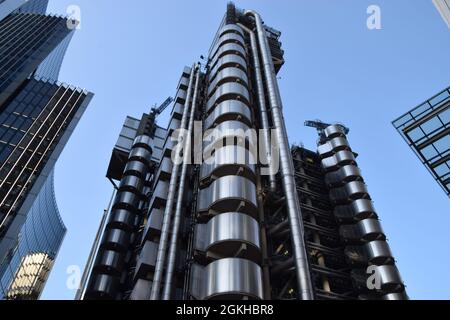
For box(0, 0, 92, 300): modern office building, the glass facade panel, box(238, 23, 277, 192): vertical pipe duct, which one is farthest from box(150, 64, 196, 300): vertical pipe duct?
the glass facade panel

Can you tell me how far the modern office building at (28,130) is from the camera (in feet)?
271

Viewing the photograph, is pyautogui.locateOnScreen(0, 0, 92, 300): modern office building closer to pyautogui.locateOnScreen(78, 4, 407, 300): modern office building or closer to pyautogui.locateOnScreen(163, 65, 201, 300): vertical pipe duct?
pyautogui.locateOnScreen(78, 4, 407, 300): modern office building

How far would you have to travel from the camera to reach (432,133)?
1722 inches

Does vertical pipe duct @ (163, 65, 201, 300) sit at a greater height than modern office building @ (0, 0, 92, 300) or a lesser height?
lesser

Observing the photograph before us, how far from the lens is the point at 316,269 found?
35.1 meters

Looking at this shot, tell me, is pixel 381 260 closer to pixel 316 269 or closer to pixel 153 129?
pixel 316 269

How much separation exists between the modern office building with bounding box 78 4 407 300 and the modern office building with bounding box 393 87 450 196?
7944 mm

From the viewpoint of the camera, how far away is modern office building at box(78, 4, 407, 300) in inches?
1134

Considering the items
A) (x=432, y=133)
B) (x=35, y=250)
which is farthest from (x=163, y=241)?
(x=35, y=250)

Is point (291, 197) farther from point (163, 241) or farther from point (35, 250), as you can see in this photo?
point (35, 250)

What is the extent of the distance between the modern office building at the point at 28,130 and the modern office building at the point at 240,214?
1381 inches

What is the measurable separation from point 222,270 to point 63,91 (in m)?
106

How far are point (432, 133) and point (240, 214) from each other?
28.1m

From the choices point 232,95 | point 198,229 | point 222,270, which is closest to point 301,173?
point 232,95
